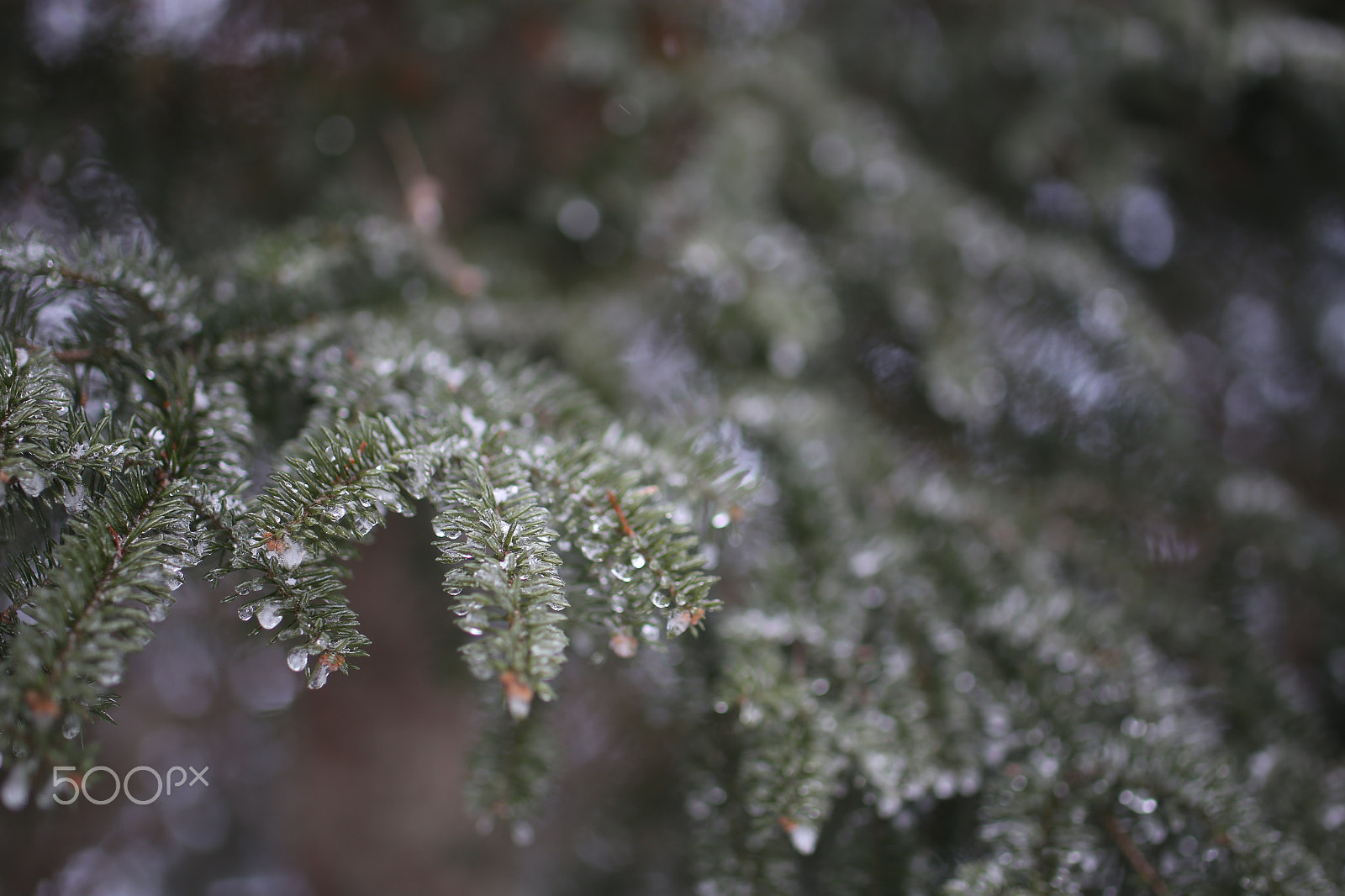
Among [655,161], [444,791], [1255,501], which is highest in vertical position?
[655,161]

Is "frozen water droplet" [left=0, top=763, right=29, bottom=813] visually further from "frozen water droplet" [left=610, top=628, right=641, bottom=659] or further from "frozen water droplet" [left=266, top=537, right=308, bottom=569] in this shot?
"frozen water droplet" [left=610, top=628, right=641, bottom=659]

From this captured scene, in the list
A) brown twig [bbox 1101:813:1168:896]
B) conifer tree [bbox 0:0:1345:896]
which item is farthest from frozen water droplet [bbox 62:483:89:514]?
brown twig [bbox 1101:813:1168:896]

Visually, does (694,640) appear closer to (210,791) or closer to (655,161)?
(655,161)

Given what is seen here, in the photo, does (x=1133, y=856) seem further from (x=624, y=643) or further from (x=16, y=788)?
(x=16, y=788)

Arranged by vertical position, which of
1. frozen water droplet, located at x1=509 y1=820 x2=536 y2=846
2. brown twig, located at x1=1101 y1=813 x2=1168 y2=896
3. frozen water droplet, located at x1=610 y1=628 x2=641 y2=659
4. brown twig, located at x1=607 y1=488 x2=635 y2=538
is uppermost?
brown twig, located at x1=607 y1=488 x2=635 y2=538

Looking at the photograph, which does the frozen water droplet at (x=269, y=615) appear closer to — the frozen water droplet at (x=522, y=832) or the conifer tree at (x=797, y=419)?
the conifer tree at (x=797, y=419)

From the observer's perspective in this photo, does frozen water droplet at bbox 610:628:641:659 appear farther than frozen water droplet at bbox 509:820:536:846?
No

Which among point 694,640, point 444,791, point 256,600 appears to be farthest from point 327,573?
point 444,791

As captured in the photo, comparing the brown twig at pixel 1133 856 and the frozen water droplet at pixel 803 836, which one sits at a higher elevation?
the frozen water droplet at pixel 803 836

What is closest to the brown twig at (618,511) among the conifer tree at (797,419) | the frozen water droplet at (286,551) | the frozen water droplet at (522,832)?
the conifer tree at (797,419)
